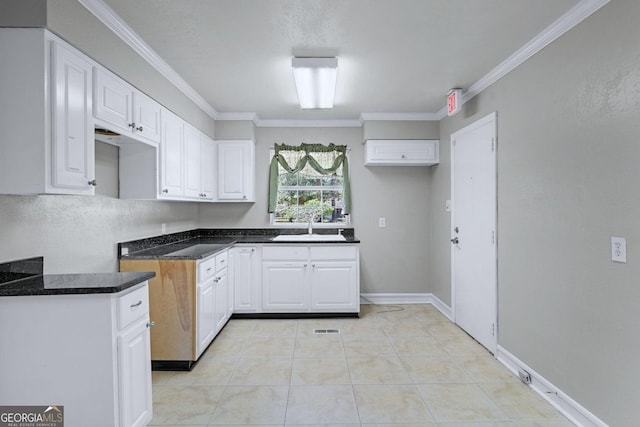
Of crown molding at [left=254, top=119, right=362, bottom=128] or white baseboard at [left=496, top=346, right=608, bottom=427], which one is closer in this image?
white baseboard at [left=496, top=346, right=608, bottom=427]

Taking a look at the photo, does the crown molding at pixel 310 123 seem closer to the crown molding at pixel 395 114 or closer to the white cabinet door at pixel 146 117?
the crown molding at pixel 395 114

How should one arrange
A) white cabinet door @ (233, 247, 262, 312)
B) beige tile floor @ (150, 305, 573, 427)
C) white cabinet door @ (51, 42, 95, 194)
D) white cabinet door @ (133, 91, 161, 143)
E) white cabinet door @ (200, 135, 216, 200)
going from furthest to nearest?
1. white cabinet door @ (233, 247, 262, 312)
2. white cabinet door @ (200, 135, 216, 200)
3. white cabinet door @ (133, 91, 161, 143)
4. beige tile floor @ (150, 305, 573, 427)
5. white cabinet door @ (51, 42, 95, 194)

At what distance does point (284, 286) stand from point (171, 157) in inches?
73.9

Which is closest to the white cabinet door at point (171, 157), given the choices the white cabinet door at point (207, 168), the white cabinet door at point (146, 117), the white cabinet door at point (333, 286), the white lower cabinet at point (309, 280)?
the white cabinet door at point (146, 117)

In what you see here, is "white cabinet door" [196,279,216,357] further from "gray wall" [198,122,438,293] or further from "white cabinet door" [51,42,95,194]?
"gray wall" [198,122,438,293]

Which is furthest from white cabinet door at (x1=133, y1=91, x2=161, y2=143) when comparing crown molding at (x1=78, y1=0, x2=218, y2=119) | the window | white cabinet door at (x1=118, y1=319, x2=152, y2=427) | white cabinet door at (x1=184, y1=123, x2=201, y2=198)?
the window

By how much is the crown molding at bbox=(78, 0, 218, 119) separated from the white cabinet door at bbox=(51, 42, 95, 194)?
0.36 meters

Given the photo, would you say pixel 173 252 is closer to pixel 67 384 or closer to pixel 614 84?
pixel 67 384

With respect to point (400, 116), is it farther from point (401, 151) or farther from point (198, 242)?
point (198, 242)

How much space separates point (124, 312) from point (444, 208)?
11.5 ft

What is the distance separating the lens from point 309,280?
3.94m

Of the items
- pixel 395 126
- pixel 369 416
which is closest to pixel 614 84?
pixel 369 416

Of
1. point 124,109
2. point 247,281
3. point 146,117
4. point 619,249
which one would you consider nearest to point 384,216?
point 247,281

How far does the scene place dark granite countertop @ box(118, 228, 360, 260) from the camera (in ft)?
9.04
